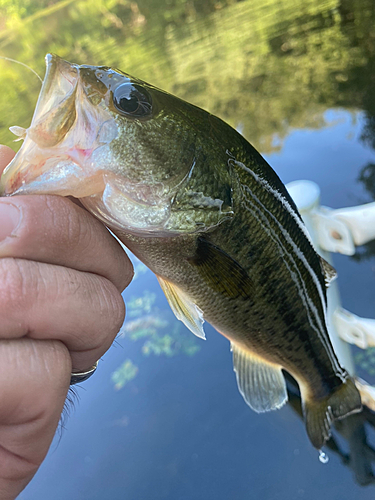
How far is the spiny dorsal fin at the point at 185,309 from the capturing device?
1.39 m

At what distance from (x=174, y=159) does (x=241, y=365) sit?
1.13 m

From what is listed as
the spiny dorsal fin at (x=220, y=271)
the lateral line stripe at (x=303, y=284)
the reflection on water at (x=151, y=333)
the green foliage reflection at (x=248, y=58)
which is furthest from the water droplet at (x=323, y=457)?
the green foliage reflection at (x=248, y=58)

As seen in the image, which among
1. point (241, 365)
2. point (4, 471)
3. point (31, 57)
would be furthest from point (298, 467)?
point (31, 57)

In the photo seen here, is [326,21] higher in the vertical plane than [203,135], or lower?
higher

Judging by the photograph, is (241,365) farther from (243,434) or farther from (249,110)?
(249,110)

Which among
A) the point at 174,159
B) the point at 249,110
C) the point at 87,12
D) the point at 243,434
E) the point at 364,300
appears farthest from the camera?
the point at 87,12

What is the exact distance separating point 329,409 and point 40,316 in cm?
167

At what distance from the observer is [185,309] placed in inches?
55.5

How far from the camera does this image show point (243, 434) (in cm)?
243

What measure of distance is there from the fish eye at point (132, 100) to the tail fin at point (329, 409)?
1.65 meters

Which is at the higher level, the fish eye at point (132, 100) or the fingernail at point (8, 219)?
the fish eye at point (132, 100)

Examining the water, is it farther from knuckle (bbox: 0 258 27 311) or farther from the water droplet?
knuckle (bbox: 0 258 27 311)

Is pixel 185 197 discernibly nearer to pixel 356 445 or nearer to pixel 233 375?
pixel 233 375

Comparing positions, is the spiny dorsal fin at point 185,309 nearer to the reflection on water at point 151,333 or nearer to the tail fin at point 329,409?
the tail fin at point 329,409
